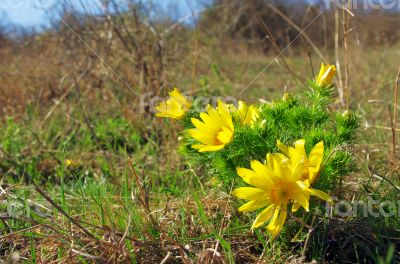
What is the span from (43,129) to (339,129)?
7.78 ft

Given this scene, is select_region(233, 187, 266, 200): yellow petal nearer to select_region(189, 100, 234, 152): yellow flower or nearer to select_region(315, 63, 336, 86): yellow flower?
select_region(189, 100, 234, 152): yellow flower

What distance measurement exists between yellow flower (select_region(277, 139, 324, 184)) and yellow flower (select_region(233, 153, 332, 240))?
27mm

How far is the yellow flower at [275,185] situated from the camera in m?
1.06

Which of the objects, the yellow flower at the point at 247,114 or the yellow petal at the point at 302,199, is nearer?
the yellow petal at the point at 302,199

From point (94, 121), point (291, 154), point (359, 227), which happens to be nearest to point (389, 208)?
point (359, 227)

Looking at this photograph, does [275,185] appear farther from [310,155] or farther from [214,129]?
[214,129]

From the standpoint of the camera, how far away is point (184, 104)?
1369 mm

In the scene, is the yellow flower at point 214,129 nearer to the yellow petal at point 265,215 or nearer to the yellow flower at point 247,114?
the yellow flower at point 247,114

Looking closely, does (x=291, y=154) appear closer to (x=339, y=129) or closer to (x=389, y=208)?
(x=339, y=129)

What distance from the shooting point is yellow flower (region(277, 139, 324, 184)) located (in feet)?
3.57

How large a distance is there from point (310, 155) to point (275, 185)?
121 mm

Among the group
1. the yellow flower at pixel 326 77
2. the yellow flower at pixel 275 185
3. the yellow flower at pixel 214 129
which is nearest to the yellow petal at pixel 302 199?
the yellow flower at pixel 275 185

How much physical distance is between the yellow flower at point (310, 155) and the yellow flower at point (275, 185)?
3 cm

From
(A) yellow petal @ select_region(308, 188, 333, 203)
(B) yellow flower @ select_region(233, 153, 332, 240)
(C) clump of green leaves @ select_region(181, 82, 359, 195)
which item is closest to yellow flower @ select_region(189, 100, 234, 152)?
(C) clump of green leaves @ select_region(181, 82, 359, 195)
